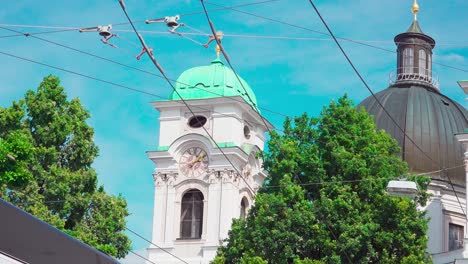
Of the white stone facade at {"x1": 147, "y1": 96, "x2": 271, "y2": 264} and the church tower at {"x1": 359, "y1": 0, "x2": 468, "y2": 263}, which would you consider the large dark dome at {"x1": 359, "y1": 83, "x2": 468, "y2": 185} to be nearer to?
the church tower at {"x1": 359, "y1": 0, "x2": 468, "y2": 263}

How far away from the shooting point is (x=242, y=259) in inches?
1433

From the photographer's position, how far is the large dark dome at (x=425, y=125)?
4975 centimetres

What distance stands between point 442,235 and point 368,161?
44.3 feet

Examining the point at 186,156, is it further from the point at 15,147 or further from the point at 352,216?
the point at 15,147

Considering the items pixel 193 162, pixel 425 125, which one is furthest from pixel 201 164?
pixel 425 125

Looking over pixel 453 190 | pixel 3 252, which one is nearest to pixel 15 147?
pixel 3 252

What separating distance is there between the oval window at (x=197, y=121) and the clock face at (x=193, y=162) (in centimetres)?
112

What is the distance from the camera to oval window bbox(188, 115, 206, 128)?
165ft

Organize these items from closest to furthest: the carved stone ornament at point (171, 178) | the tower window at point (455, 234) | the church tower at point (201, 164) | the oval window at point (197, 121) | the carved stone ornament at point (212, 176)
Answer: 1. the church tower at point (201, 164)
2. the carved stone ornament at point (212, 176)
3. the carved stone ornament at point (171, 178)
4. the oval window at point (197, 121)
5. the tower window at point (455, 234)

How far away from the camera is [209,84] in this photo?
50312 millimetres

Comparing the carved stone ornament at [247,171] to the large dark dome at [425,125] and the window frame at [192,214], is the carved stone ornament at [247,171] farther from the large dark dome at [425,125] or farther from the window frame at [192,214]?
the large dark dome at [425,125]

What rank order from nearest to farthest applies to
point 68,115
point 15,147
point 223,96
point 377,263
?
1. point 15,147
2. point 377,263
3. point 68,115
4. point 223,96

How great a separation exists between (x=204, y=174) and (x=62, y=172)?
1203cm

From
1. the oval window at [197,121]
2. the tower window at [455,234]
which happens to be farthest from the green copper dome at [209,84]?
the tower window at [455,234]
